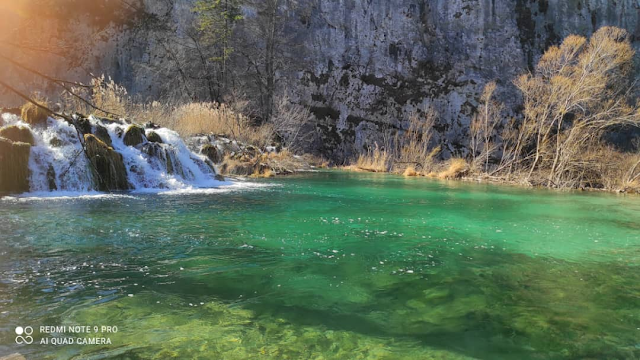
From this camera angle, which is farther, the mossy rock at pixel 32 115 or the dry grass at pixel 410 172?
the dry grass at pixel 410 172

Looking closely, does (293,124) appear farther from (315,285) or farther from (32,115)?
(315,285)

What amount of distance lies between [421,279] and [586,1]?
34592mm

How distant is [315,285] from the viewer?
377cm

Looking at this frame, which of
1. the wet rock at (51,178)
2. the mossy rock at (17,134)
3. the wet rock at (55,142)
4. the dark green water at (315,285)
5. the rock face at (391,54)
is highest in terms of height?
the rock face at (391,54)

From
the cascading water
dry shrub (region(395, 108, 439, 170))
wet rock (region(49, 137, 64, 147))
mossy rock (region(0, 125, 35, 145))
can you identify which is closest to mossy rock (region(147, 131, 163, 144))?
the cascading water

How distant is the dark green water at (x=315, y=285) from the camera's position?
2660 millimetres

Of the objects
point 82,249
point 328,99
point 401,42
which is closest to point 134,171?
point 82,249

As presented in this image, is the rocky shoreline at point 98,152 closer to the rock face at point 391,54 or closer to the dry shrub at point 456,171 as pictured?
the dry shrub at point 456,171

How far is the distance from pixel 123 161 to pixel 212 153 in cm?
547

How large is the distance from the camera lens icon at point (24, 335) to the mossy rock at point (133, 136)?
374 inches

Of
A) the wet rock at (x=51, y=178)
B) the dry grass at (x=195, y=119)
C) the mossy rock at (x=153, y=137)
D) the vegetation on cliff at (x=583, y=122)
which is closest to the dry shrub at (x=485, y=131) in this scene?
the vegetation on cliff at (x=583, y=122)

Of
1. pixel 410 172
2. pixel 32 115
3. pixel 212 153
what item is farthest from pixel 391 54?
pixel 32 115

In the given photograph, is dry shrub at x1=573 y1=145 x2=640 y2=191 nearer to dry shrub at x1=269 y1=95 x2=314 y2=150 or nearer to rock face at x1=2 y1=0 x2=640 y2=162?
rock face at x1=2 y1=0 x2=640 y2=162

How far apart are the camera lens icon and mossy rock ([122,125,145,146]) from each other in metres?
9.49
